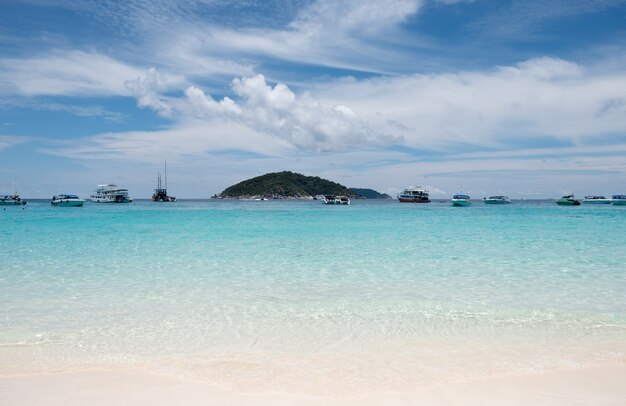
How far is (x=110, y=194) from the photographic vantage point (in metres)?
134

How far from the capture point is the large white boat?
13300 cm

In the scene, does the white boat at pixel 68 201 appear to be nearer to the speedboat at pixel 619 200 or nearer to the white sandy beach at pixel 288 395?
the white sandy beach at pixel 288 395

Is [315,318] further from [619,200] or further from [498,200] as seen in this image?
[619,200]

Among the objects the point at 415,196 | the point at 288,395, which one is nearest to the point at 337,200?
the point at 415,196

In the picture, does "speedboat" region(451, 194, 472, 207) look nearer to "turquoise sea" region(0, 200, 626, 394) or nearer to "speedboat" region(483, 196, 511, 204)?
"speedboat" region(483, 196, 511, 204)

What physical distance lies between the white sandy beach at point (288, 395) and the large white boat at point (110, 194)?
140 meters

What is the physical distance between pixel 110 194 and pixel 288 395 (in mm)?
144685

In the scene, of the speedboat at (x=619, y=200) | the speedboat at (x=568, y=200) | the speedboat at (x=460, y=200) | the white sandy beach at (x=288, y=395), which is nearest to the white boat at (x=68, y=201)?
the speedboat at (x=460, y=200)

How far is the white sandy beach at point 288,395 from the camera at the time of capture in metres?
4.91

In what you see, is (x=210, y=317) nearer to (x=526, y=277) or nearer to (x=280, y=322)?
(x=280, y=322)

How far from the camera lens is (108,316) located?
8.67m

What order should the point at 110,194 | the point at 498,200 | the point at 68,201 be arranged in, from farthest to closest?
the point at 110,194, the point at 498,200, the point at 68,201

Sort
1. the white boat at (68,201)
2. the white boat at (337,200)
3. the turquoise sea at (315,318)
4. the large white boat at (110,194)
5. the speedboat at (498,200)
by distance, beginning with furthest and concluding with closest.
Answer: the large white boat at (110,194)
the speedboat at (498,200)
the white boat at (337,200)
the white boat at (68,201)
the turquoise sea at (315,318)

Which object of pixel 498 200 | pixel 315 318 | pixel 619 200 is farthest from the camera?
pixel 498 200
